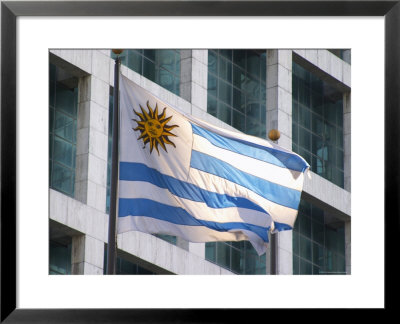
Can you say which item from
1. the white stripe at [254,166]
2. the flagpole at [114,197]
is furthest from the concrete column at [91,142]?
the white stripe at [254,166]

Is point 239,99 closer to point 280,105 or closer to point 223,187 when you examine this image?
point 280,105

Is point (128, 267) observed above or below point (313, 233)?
below

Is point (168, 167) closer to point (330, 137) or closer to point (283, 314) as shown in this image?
point (283, 314)

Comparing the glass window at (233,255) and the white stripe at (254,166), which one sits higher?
the white stripe at (254,166)

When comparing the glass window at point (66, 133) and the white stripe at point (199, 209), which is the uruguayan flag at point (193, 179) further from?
the glass window at point (66, 133)

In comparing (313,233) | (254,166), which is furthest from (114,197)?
(313,233)

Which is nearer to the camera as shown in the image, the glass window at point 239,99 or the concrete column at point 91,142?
the concrete column at point 91,142
